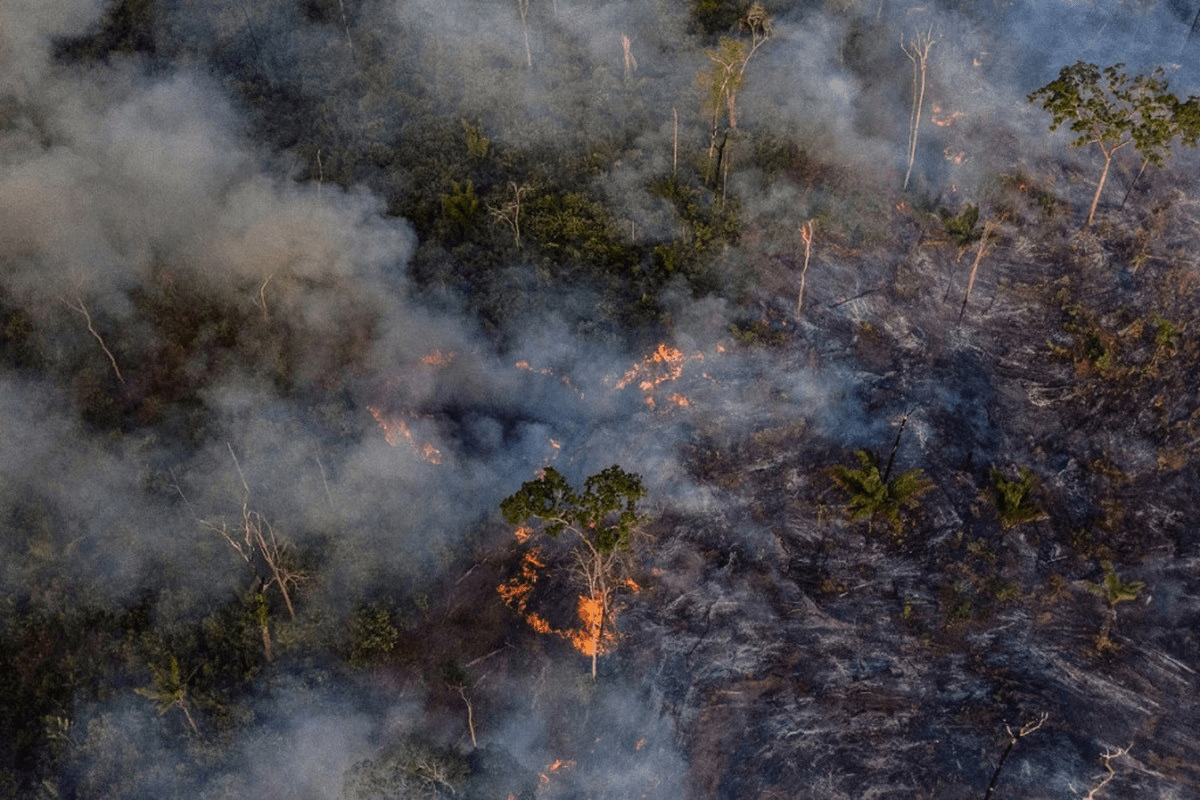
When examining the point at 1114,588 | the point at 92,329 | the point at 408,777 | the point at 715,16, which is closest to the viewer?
the point at 408,777

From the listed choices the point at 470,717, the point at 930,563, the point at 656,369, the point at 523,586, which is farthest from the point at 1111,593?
the point at 470,717

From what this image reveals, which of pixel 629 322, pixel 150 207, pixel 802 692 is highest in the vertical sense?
pixel 150 207

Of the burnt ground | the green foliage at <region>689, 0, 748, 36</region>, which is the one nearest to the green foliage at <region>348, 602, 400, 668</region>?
the burnt ground

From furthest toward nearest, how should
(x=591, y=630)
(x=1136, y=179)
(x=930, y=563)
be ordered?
(x=1136, y=179) < (x=930, y=563) < (x=591, y=630)

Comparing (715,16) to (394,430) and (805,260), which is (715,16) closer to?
(805,260)

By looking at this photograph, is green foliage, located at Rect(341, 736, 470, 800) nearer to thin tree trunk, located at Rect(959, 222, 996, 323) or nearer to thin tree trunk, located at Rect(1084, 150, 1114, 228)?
thin tree trunk, located at Rect(959, 222, 996, 323)

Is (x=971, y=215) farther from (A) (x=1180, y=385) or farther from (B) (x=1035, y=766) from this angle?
(B) (x=1035, y=766)

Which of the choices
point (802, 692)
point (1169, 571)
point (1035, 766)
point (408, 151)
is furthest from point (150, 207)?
point (1169, 571)

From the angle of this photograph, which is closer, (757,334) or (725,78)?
(757,334)
